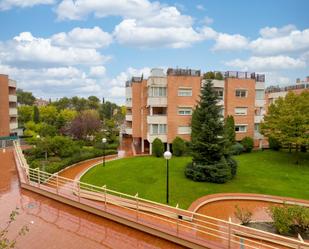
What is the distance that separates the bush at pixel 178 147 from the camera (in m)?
31.0

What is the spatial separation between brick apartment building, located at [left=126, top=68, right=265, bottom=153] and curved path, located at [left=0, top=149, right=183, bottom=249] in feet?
69.3

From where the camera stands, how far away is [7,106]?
1746 inches

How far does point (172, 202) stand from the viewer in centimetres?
1631

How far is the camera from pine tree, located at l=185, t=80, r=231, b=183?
66.6 feet

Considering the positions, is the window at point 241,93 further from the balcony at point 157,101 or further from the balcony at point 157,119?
the balcony at point 157,119

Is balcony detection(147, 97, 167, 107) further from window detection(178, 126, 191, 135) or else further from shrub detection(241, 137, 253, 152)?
shrub detection(241, 137, 253, 152)

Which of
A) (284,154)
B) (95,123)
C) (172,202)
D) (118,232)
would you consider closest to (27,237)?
(118,232)

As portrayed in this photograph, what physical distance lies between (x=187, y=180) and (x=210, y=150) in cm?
290

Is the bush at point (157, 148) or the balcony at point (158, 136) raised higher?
the balcony at point (158, 136)

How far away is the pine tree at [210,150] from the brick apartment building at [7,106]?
35791 millimetres

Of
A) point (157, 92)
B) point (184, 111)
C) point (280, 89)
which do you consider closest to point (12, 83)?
point (157, 92)

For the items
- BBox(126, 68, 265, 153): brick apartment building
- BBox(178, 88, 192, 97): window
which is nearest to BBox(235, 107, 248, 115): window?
BBox(126, 68, 265, 153): brick apartment building

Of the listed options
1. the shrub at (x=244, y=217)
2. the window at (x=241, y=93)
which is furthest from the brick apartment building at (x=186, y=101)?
the shrub at (x=244, y=217)

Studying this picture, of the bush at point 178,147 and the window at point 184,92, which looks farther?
the window at point 184,92
